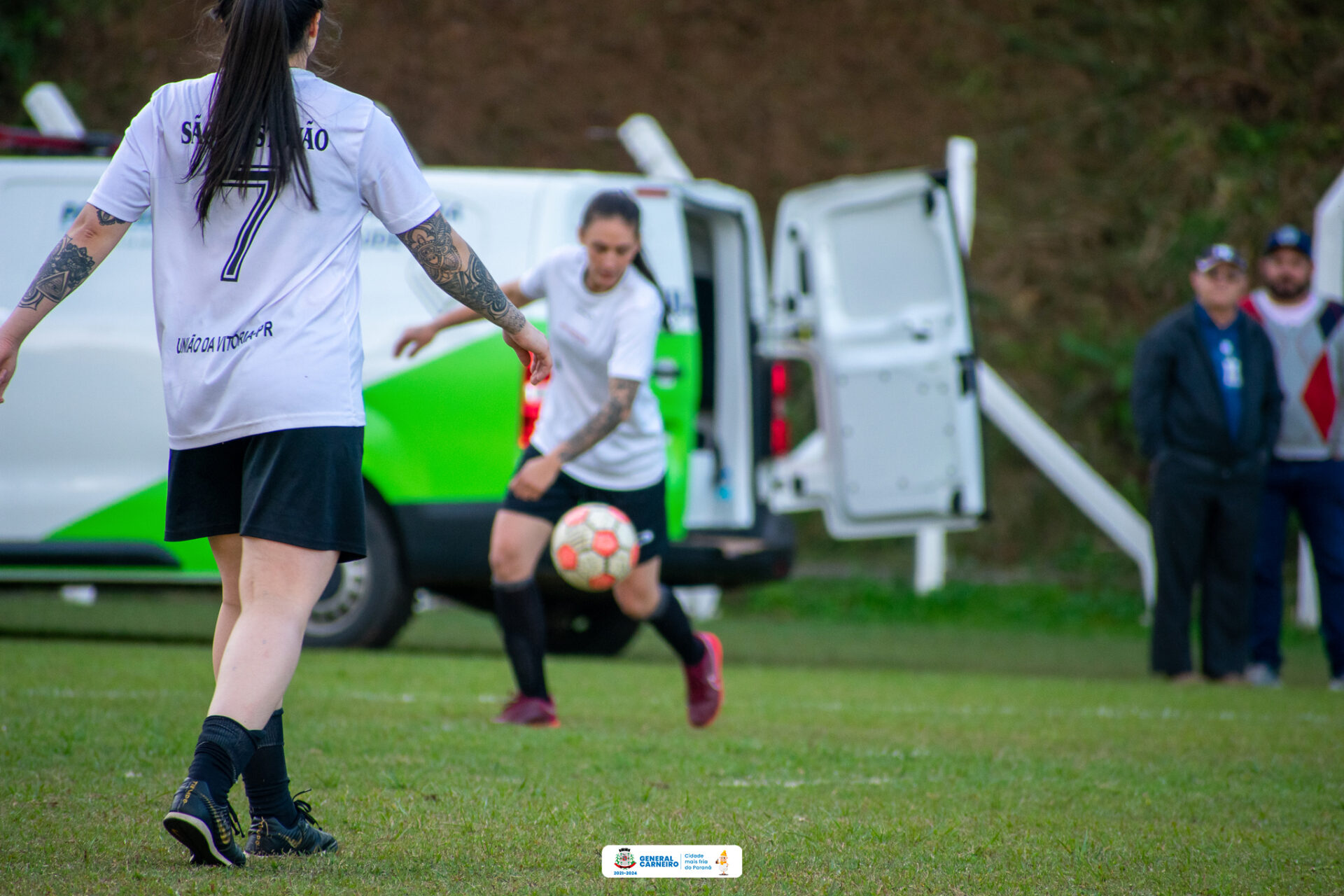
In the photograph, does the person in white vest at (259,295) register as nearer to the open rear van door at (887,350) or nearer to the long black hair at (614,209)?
the long black hair at (614,209)

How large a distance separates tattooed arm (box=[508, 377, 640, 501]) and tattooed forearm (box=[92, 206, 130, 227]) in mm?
2269

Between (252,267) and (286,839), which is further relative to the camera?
(286,839)

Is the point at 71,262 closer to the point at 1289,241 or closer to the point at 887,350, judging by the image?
the point at 887,350

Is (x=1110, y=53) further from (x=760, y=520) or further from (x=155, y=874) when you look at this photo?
(x=155, y=874)

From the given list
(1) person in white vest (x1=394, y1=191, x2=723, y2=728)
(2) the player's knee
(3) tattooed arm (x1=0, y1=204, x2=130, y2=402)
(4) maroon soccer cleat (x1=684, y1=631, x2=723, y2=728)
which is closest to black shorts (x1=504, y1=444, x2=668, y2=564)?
(1) person in white vest (x1=394, y1=191, x2=723, y2=728)

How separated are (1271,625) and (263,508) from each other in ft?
20.4

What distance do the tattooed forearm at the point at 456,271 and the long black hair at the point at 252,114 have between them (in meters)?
0.25

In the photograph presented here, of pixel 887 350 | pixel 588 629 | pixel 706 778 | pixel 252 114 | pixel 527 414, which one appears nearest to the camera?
pixel 252 114

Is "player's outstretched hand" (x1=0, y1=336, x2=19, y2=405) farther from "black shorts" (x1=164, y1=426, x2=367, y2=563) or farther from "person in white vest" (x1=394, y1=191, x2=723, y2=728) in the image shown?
"person in white vest" (x1=394, y1=191, x2=723, y2=728)

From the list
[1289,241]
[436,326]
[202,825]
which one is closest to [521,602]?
[436,326]

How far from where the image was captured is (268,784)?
3.20 metres

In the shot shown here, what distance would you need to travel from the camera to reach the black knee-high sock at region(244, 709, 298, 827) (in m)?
3.19

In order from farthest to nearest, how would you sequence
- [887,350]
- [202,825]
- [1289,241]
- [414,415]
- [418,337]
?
[887,350] → [1289,241] → [414,415] → [418,337] → [202,825]

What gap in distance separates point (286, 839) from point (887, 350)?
5.79 meters
